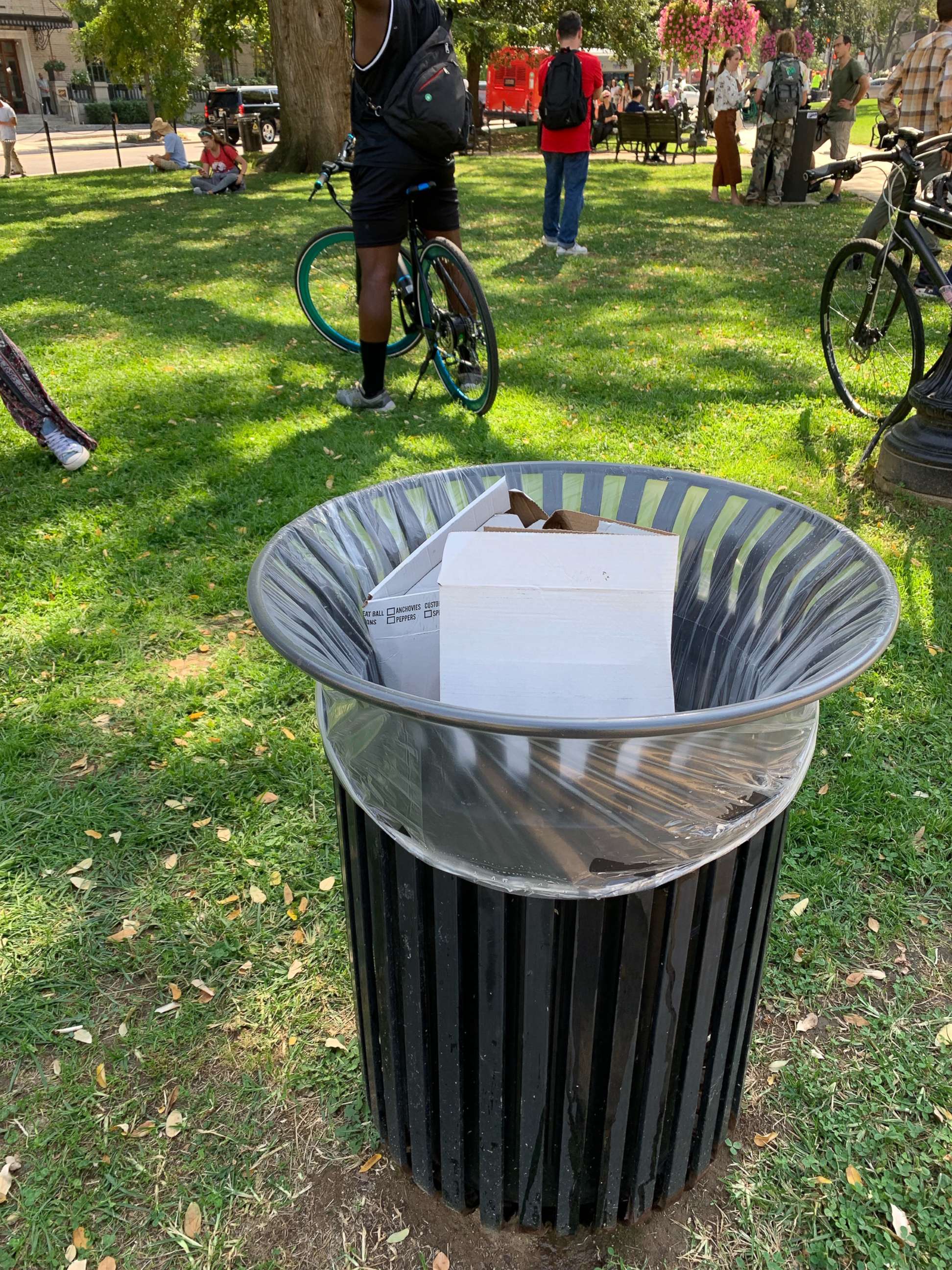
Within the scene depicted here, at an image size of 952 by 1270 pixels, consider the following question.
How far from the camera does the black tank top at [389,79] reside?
3.91 metres

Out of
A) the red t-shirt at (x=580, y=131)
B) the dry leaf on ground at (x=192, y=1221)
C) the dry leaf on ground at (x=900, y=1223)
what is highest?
the red t-shirt at (x=580, y=131)

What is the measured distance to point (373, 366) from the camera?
4980mm

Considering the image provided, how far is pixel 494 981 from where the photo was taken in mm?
1322

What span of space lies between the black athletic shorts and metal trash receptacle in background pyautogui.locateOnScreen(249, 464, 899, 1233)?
298cm

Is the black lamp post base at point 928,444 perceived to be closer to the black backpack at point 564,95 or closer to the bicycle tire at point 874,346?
the bicycle tire at point 874,346

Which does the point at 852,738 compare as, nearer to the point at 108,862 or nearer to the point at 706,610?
the point at 706,610

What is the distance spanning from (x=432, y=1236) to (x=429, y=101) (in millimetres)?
4069

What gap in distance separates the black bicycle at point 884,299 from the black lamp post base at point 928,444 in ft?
0.46

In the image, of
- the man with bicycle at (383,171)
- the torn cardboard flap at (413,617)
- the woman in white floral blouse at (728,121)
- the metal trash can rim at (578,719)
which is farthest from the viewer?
the woman in white floral blouse at (728,121)

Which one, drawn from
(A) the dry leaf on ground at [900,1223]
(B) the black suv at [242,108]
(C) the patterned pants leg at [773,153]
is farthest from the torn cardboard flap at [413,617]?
(B) the black suv at [242,108]

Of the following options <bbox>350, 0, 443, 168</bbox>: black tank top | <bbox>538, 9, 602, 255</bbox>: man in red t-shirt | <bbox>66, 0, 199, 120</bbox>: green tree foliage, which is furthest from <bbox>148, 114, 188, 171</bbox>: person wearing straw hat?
A: <bbox>350, 0, 443, 168</bbox>: black tank top

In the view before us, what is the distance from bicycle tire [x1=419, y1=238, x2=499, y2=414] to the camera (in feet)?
15.3

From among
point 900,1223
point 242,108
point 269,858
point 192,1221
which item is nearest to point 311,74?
point 242,108

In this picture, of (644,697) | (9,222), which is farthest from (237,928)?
(9,222)
